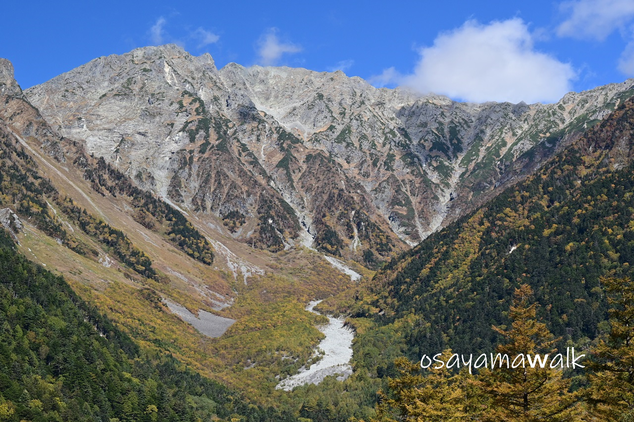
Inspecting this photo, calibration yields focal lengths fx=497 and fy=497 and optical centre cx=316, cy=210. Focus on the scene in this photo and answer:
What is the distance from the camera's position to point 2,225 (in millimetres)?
175750

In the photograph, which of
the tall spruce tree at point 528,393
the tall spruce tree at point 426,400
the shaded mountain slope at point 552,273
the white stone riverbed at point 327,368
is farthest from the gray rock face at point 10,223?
the tall spruce tree at point 528,393

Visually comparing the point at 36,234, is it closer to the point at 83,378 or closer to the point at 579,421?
the point at 83,378

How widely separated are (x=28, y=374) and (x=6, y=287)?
39.1 m

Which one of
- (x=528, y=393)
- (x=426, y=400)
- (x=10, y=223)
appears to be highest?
(x=528, y=393)

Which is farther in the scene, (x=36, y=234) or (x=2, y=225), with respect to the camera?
(x=36, y=234)

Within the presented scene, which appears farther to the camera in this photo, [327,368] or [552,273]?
[552,273]

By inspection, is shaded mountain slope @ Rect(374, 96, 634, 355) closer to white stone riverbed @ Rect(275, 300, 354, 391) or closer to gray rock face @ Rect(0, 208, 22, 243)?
white stone riverbed @ Rect(275, 300, 354, 391)

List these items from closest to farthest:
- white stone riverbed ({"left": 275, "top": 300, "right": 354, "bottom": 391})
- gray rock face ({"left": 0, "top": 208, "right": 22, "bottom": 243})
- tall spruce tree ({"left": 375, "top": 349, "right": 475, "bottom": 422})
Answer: tall spruce tree ({"left": 375, "top": 349, "right": 475, "bottom": 422})
white stone riverbed ({"left": 275, "top": 300, "right": 354, "bottom": 391})
gray rock face ({"left": 0, "top": 208, "right": 22, "bottom": 243})

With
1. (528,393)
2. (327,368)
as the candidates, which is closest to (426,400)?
(528,393)

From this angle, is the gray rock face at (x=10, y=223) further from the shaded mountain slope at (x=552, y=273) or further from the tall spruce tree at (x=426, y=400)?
the tall spruce tree at (x=426, y=400)

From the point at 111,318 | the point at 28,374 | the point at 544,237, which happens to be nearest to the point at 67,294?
the point at 111,318

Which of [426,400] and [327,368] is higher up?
[426,400]

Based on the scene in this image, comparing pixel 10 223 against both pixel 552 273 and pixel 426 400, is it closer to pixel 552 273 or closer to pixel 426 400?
pixel 426 400

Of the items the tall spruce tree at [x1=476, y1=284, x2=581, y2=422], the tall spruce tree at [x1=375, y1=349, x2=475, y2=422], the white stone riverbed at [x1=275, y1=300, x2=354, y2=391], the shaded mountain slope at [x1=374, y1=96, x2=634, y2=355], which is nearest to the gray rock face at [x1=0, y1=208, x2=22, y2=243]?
the white stone riverbed at [x1=275, y1=300, x2=354, y2=391]
